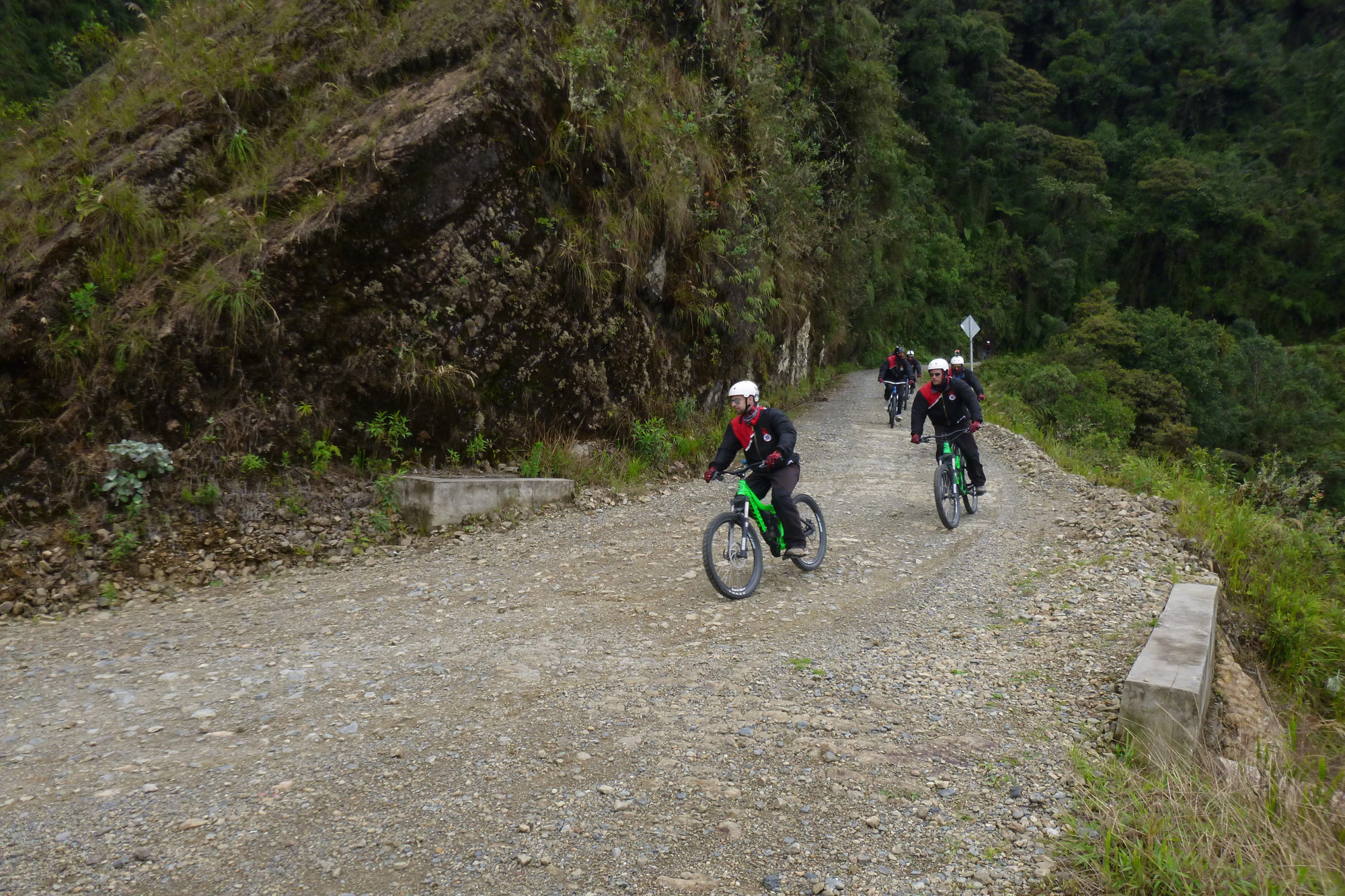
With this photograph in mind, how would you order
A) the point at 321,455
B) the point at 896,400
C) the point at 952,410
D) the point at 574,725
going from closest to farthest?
the point at 574,725 → the point at 321,455 → the point at 952,410 → the point at 896,400

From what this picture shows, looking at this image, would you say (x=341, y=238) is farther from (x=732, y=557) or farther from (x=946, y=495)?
(x=946, y=495)

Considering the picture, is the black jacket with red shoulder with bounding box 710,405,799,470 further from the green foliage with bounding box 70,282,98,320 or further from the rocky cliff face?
the green foliage with bounding box 70,282,98,320

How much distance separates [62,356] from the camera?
290 inches

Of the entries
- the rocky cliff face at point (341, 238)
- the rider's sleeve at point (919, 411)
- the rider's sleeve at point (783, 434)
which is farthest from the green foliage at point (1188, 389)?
the rider's sleeve at point (783, 434)

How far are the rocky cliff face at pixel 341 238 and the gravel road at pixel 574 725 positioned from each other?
7.59ft

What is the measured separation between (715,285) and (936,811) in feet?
36.6

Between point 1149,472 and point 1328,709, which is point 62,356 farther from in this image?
point 1149,472

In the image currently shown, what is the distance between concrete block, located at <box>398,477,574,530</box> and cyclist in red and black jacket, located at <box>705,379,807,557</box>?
3.00m

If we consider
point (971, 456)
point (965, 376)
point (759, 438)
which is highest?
point (965, 376)

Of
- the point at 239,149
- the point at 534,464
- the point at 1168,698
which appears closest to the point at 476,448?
the point at 534,464

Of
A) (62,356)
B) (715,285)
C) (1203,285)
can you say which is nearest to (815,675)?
(62,356)

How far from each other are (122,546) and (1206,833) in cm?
792

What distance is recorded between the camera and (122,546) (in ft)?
22.0

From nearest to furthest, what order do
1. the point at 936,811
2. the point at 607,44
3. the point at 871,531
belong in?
the point at 936,811
the point at 871,531
the point at 607,44
